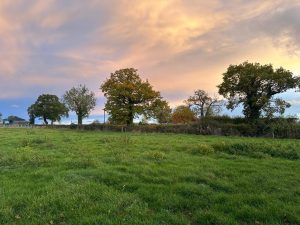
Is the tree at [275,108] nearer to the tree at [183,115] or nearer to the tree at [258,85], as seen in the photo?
the tree at [258,85]

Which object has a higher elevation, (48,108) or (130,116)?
(48,108)

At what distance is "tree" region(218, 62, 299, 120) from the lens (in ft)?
176

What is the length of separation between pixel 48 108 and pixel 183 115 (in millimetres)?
59814

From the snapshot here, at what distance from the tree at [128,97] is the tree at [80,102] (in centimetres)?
4374

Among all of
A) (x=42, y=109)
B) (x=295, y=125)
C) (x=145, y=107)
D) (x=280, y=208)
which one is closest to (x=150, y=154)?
(x=280, y=208)

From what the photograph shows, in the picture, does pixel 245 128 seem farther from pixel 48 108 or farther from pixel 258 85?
pixel 48 108

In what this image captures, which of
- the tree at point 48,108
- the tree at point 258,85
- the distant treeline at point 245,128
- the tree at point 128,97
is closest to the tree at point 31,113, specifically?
the tree at point 48,108

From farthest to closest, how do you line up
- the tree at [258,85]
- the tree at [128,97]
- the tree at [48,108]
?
the tree at [48,108] → the tree at [128,97] → the tree at [258,85]

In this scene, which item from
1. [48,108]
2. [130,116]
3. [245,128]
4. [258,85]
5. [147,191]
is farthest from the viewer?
[48,108]

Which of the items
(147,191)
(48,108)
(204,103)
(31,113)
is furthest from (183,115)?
(147,191)

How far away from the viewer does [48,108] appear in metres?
126

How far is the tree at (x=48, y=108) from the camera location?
12450cm

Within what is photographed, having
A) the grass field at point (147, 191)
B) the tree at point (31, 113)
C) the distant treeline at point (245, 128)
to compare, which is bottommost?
the grass field at point (147, 191)

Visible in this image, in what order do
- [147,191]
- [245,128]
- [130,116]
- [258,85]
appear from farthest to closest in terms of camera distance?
[130,116] < [258,85] < [245,128] < [147,191]
